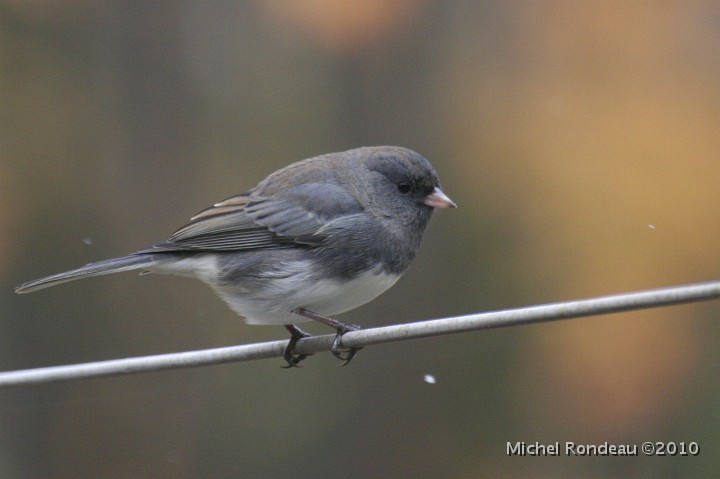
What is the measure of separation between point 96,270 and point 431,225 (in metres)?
2.33

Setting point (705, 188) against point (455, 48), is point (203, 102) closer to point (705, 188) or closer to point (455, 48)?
point (455, 48)

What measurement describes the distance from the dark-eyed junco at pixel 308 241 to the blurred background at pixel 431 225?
5.34ft

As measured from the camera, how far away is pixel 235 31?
5223mm

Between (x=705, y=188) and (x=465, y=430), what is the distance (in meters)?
1.80

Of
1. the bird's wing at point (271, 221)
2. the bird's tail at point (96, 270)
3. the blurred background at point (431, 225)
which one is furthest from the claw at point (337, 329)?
the blurred background at point (431, 225)

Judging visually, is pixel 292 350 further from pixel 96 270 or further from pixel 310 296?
pixel 96 270

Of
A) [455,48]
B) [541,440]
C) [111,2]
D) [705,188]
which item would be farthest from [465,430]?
[111,2]

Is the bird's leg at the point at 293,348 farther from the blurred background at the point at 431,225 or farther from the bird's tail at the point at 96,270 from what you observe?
the blurred background at the point at 431,225

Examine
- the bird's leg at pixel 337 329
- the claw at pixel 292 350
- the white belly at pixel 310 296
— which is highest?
the white belly at pixel 310 296

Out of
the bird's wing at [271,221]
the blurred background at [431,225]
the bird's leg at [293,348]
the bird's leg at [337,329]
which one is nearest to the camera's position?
the bird's leg at [337,329]

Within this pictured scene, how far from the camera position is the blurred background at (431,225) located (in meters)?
4.20

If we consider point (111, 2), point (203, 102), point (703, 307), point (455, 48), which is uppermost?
point (111, 2)

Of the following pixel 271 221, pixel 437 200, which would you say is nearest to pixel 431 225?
pixel 437 200

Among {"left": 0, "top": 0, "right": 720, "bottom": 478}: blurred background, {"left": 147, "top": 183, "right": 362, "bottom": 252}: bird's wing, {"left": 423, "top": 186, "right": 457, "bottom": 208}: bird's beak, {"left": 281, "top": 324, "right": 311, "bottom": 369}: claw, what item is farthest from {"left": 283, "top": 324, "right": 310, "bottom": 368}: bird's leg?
{"left": 0, "top": 0, "right": 720, "bottom": 478}: blurred background
